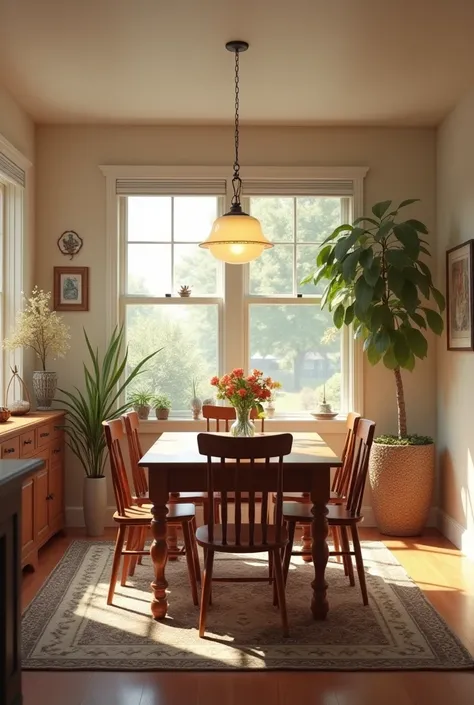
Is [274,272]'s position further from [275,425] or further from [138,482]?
[138,482]

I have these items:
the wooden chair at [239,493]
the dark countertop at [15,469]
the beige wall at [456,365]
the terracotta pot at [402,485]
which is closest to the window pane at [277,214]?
the beige wall at [456,365]

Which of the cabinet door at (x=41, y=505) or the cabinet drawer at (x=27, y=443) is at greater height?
the cabinet drawer at (x=27, y=443)

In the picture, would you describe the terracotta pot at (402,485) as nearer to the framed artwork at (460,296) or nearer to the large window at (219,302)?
the large window at (219,302)

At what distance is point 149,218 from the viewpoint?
19.9 ft

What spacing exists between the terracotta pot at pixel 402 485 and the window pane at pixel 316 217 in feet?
5.68

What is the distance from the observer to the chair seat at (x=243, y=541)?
11.4ft

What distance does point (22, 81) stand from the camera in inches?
197

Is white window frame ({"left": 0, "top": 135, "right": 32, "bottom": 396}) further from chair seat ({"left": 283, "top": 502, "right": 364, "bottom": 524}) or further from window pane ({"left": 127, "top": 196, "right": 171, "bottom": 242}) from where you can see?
chair seat ({"left": 283, "top": 502, "right": 364, "bottom": 524})

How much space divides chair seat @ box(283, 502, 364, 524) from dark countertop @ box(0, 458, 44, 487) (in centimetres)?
174

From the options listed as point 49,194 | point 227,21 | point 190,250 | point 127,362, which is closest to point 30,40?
point 227,21

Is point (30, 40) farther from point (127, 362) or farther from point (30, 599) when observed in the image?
point (30, 599)

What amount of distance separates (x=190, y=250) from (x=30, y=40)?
2.12m

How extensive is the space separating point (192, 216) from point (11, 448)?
99.7 inches

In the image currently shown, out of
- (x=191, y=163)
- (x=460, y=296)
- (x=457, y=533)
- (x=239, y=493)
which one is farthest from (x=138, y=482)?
(x=191, y=163)
